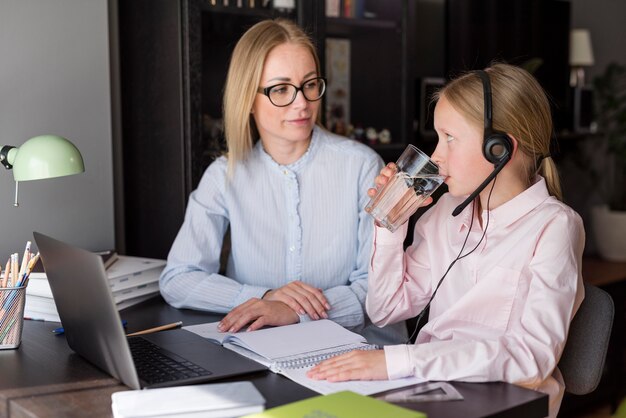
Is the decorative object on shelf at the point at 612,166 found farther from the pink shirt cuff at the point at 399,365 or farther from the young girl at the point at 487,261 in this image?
the pink shirt cuff at the point at 399,365

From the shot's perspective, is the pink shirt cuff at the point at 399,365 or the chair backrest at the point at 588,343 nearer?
the pink shirt cuff at the point at 399,365

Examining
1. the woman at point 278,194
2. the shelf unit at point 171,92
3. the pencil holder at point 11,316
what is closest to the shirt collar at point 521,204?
the woman at point 278,194

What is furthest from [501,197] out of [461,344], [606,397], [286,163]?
[606,397]

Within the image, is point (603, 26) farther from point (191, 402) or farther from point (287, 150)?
point (191, 402)

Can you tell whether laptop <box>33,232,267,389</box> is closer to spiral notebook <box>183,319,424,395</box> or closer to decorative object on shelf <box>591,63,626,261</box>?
spiral notebook <box>183,319,424,395</box>

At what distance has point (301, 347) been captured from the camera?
1549 millimetres

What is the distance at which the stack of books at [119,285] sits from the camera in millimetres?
1877

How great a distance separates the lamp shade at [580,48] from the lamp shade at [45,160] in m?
3.35

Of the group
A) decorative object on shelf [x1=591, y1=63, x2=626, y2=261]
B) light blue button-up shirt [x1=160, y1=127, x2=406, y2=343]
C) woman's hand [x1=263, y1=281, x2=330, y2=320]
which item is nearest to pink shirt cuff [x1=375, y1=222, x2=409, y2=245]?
woman's hand [x1=263, y1=281, x2=330, y2=320]

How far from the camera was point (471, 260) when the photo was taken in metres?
1.72

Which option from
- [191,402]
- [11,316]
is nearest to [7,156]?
[11,316]

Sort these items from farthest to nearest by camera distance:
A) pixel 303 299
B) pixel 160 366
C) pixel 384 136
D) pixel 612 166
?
1. pixel 612 166
2. pixel 384 136
3. pixel 303 299
4. pixel 160 366

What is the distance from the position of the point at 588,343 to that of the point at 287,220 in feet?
2.80

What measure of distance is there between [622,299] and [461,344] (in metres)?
2.69
